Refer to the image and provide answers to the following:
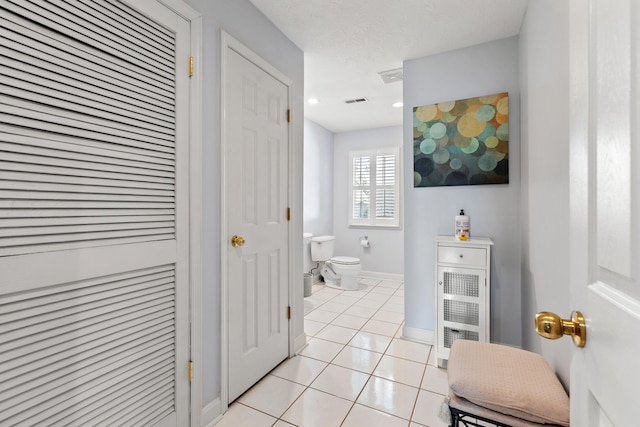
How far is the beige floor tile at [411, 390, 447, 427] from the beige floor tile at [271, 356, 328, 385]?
67cm

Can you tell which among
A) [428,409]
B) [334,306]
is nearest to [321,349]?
[428,409]

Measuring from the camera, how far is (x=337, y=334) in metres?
2.71

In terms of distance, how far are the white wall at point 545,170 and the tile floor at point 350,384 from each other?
2.42 ft

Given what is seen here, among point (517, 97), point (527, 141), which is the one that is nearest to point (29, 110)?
point (527, 141)

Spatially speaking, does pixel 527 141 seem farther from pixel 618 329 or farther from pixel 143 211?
pixel 143 211

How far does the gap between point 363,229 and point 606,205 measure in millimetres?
4393

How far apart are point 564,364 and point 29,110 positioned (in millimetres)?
2132

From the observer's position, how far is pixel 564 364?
3.96ft

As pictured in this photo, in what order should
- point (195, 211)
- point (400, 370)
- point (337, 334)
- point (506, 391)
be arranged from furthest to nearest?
point (337, 334)
point (400, 370)
point (195, 211)
point (506, 391)

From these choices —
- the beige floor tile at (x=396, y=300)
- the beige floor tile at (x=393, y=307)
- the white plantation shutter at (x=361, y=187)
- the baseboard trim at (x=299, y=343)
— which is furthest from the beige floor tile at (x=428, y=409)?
the white plantation shutter at (x=361, y=187)

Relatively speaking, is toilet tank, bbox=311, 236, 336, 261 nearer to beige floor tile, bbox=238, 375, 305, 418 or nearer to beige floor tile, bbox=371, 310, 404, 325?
beige floor tile, bbox=371, 310, 404, 325

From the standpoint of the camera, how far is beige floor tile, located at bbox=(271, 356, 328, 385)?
6.64 ft

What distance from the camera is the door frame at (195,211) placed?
1.50 m

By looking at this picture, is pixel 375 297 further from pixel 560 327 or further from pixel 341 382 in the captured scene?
pixel 560 327
